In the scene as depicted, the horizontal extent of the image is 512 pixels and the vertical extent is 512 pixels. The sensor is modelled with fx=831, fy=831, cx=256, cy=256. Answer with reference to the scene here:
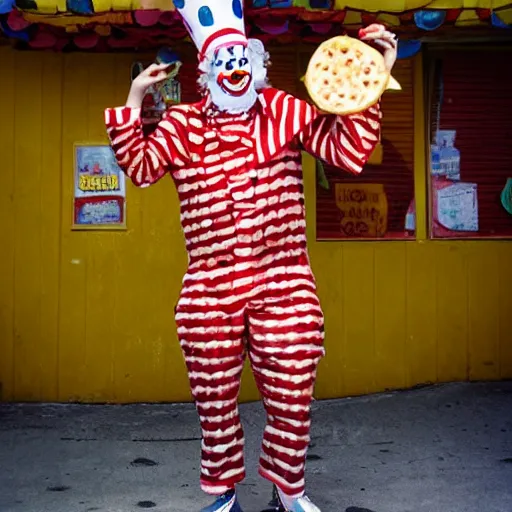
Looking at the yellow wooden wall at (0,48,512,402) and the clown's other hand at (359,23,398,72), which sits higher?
the clown's other hand at (359,23,398,72)

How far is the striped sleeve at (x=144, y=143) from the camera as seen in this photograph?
2889mm

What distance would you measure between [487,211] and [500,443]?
173 centimetres

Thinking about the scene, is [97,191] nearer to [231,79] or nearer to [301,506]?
[231,79]

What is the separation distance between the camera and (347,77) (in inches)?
114

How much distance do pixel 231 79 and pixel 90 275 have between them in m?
2.76

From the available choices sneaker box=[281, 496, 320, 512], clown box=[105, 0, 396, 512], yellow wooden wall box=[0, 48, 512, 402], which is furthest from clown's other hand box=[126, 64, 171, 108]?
yellow wooden wall box=[0, 48, 512, 402]

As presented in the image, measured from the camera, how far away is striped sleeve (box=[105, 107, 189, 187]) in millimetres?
2889

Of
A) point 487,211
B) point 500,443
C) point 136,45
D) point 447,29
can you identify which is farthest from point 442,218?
point 136,45

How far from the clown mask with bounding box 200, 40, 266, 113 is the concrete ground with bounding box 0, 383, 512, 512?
5.35 ft

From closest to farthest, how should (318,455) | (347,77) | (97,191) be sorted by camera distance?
(347,77), (318,455), (97,191)

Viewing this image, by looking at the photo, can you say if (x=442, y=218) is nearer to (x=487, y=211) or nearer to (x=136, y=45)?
(x=487, y=211)

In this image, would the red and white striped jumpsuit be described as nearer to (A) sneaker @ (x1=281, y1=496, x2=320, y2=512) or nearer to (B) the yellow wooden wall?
(A) sneaker @ (x1=281, y1=496, x2=320, y2=512)

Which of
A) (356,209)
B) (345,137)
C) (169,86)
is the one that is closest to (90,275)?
(169,86)

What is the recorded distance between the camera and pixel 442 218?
5.47 metres
